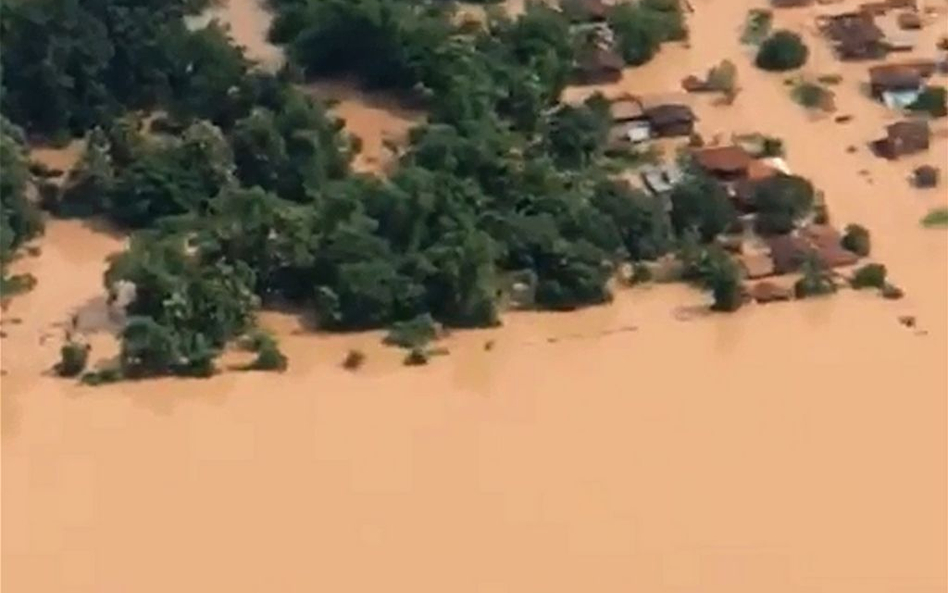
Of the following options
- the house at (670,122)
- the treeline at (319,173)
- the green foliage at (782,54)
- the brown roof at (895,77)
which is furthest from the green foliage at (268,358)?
the brown roof at (895,77)

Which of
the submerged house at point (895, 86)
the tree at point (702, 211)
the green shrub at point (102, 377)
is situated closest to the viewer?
the green shrub at point (102, 377)

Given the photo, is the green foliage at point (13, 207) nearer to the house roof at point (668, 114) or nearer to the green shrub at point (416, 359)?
the green shrub at point (416, 359)

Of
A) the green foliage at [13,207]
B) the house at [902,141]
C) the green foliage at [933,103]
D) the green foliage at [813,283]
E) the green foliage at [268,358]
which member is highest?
the green foliage at [933,103]

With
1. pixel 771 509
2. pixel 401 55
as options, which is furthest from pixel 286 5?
pixel 771 509

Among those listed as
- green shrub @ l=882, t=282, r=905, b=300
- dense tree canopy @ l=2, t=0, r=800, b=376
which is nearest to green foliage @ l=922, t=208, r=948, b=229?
green shrub @ l=882, t=282, r=905, b=300

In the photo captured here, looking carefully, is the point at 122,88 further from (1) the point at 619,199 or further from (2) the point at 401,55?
(1) the point at 619,199

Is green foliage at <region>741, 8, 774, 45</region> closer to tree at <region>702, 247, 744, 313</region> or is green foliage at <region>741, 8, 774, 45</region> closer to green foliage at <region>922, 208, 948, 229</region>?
green foliage at <region>922, 208, 948, 229</region>

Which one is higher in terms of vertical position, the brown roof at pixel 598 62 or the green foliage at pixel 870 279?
the brown roof at pixel 598 62
